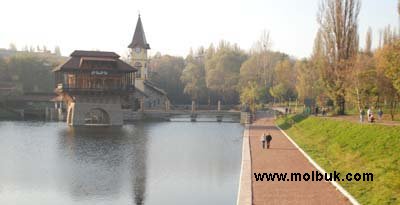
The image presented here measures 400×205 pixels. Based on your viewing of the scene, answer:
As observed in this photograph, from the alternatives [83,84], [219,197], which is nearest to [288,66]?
[83,84]

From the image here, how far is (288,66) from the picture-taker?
8788cm

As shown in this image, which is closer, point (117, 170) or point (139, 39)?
point (117, 170)

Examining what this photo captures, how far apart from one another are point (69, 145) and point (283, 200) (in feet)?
88.6

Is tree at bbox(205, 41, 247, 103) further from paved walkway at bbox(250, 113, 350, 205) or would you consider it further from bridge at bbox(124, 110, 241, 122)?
paved walkway at bbox(250, 113, 350, 205)

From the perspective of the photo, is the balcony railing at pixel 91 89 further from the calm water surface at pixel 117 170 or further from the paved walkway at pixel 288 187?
the paved walkway at pixel 288 187

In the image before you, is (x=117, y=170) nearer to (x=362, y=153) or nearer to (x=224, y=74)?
(x=362, y=153)

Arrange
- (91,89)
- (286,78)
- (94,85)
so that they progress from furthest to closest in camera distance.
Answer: (286,78), (94,85), (91,89)

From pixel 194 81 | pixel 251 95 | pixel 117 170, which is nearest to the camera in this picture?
pixel 117 170

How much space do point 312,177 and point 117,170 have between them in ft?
39.0

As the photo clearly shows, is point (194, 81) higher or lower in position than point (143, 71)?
lower

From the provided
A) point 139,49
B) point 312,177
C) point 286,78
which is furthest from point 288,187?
point 139,49

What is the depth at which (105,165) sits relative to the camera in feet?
98.7

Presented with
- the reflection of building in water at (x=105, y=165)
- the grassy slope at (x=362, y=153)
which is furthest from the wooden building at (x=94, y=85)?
A: the grassy slope at (x=362, y=153)

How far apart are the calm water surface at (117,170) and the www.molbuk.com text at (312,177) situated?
1753mm
